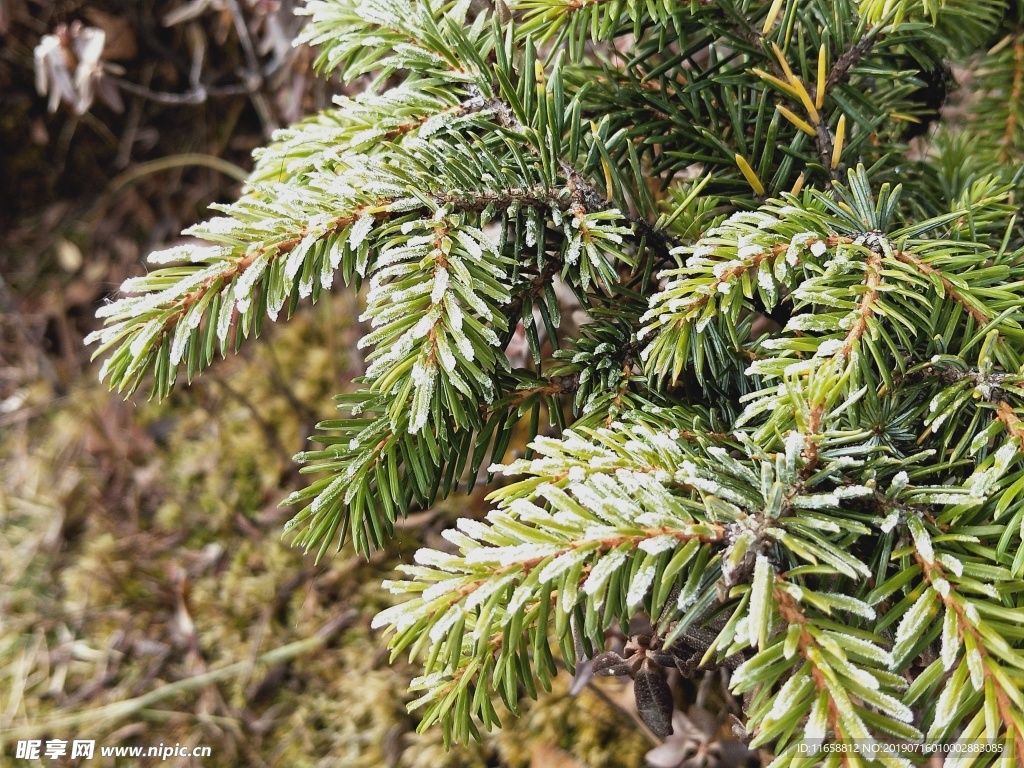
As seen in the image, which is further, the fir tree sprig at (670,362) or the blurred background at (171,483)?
the blurred background at (171,483)

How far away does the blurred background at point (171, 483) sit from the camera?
1.30m

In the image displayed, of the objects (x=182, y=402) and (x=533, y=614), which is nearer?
(x=533, y=614)

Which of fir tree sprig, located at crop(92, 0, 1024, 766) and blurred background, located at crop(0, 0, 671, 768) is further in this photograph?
blurred background, located at crop(0, 0, 671, 768)

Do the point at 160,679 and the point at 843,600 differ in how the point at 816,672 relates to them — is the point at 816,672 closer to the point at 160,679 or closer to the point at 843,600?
the point at 843,600

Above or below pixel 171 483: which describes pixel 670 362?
above

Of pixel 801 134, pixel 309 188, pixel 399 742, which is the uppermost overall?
pixel 309 188

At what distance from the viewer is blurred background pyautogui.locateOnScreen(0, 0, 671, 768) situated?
4.27 feet

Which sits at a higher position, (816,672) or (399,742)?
(816,672)

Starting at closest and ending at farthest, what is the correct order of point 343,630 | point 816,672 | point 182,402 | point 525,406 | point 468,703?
point 816,672, point 468,703, point 525,406, point 343,630, point 182,402

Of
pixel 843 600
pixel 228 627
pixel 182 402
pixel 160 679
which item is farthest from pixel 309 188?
pixel 182 402

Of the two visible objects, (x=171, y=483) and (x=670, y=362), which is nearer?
(x=670, y=362)

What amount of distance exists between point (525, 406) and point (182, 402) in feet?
4.92

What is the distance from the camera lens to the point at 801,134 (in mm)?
726

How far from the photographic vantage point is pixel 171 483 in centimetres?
173
